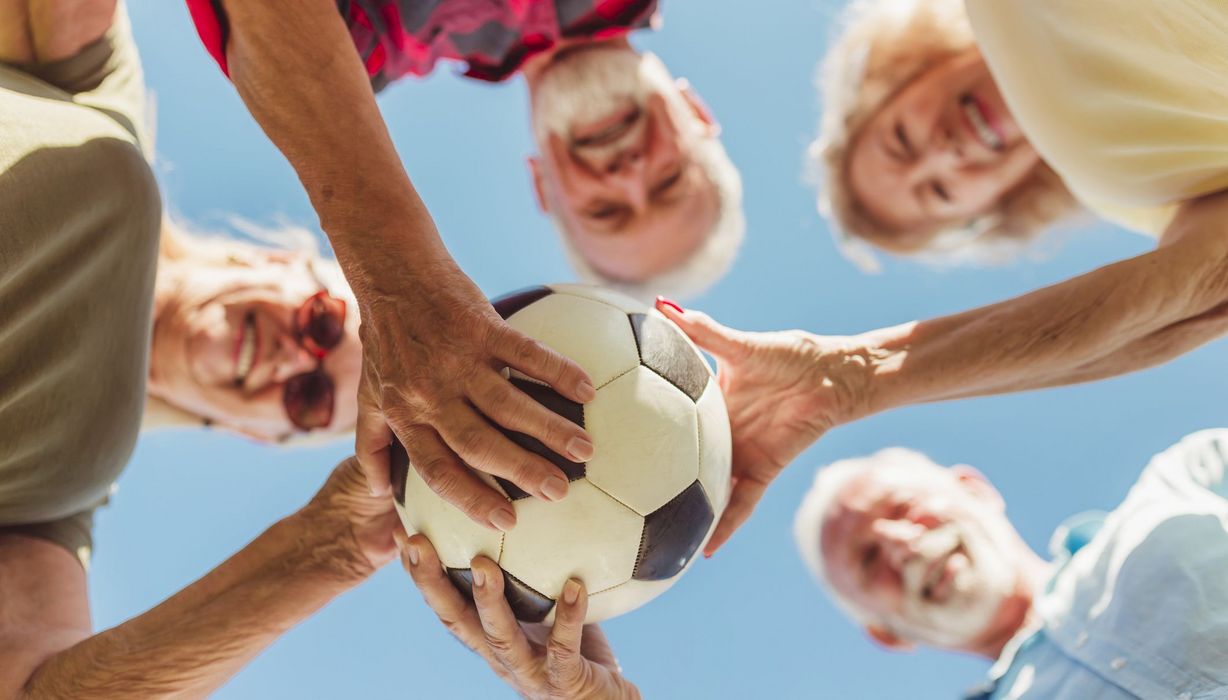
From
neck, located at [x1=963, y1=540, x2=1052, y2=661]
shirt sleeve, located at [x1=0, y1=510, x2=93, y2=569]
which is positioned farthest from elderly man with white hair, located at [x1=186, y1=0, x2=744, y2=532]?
neck, located at [x1=963, y1=540, x2=1052, y2=661]

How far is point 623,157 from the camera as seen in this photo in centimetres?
409

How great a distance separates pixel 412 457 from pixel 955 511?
3.35 meters

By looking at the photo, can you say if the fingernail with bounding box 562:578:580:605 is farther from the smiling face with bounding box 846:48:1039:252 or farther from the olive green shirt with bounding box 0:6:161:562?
the smiling face with bounding box 846:48:1039:252

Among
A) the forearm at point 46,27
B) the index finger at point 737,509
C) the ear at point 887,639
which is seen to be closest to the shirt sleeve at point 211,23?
the forearm at point 46,27

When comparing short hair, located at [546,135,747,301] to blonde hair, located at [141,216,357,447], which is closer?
blonde hair, located at [141,216,357,447]

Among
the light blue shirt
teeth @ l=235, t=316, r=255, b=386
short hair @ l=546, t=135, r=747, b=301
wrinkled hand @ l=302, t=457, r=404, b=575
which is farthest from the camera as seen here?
short hair @ l=546, t=135, r=747, b=301

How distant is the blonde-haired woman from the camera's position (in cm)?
210

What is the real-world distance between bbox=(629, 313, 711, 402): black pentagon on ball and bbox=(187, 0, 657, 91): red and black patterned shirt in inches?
73.3

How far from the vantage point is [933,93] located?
4273 millimetres

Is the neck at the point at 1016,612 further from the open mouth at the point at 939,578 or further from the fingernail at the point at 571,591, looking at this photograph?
the fingernail at the point at 571,591

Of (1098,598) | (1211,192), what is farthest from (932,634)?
(1211,192)

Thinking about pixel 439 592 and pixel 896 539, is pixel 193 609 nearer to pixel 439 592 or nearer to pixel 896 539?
pixel 439 592

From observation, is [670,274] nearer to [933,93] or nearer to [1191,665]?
[933,93]

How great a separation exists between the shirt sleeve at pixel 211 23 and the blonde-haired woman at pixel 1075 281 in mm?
1333
